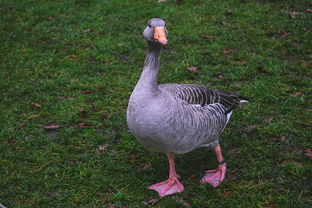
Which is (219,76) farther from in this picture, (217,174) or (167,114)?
(167,114)

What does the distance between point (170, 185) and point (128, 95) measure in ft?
6.95

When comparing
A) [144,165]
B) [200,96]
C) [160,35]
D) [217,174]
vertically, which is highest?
[160,35]

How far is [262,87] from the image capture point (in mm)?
5809

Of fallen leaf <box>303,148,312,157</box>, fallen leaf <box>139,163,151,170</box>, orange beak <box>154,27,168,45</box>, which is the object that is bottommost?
fallen leaf <box>139,163,151,170</box>

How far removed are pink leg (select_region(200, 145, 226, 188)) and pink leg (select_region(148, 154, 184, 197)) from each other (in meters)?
0.27

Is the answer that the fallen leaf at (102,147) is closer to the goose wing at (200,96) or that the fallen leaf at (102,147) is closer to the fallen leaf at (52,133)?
the fallen leaf at (52,133)

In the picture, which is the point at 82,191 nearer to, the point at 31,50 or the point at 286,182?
the point at 286,182

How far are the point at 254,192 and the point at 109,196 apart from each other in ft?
4.74

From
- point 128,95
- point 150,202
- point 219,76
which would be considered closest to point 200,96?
point 150,202

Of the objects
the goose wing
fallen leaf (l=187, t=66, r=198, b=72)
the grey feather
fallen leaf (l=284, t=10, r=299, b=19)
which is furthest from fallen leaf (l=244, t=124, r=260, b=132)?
fallen leaf (l=284, t=10, r=299, b=19)

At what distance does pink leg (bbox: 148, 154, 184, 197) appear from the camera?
3.99 m

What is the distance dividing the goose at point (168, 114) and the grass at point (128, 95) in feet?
1.51

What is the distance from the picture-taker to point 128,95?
5.85m

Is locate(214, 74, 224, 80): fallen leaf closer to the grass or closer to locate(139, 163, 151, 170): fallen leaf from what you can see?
the grass
